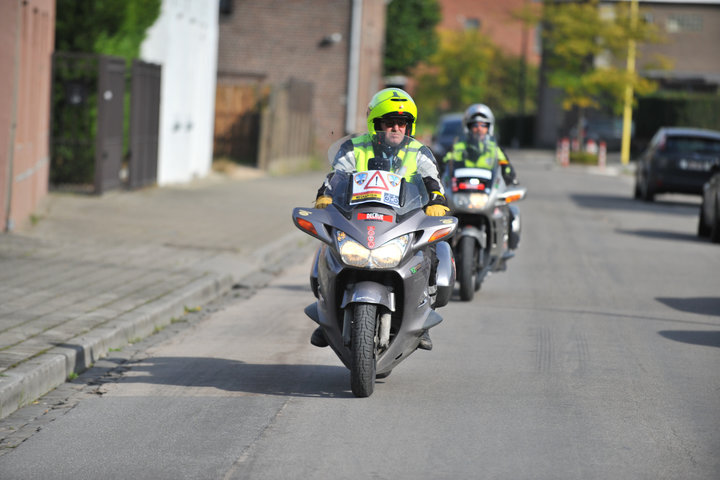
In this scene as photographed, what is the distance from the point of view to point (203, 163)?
95.0 ft

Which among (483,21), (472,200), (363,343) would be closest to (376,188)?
(363,343)

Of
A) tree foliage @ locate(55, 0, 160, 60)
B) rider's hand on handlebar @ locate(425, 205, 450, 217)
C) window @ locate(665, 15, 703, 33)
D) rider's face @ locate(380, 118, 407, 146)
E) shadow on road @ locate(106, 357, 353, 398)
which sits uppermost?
window @ locate(665, 15, 703, 33)

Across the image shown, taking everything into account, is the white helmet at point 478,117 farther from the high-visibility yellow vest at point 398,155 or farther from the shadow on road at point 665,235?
the shadow on road at point 665,235

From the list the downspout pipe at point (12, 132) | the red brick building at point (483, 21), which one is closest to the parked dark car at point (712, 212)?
the downspout pipe at point (12, 132)

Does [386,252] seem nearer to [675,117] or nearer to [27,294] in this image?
[27,294]

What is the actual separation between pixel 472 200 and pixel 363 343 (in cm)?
510

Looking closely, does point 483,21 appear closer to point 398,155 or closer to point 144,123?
point 144,123

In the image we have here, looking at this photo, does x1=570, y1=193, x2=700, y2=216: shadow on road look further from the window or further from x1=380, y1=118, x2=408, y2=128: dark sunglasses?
the window

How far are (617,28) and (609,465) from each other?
151 ft

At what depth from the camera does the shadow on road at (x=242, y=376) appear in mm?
7379

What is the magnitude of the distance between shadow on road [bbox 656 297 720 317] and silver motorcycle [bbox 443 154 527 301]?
159 centimetres

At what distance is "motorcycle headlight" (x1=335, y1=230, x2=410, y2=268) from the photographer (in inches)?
267

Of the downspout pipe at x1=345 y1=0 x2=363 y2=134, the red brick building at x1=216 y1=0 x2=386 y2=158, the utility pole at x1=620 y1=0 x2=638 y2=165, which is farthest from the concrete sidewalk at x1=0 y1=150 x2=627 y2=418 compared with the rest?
the utility pole at x1=620 y1=0 x2=638 y2=165

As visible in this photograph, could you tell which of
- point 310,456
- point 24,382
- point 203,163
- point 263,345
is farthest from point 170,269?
point 203,163
